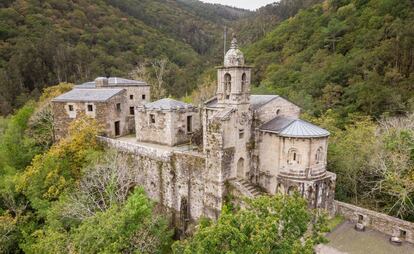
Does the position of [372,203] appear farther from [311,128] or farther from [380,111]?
[380,111]

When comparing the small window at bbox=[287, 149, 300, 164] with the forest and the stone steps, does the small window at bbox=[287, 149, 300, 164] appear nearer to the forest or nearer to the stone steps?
the stone steps

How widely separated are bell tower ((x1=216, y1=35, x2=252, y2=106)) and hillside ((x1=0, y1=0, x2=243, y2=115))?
171 ft

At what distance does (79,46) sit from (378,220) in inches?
2979

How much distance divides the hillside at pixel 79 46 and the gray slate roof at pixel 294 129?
5370 cm

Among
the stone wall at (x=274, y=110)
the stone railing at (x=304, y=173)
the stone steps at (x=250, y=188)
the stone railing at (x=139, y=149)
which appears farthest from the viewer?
the stone railing at (x=139, y=149)

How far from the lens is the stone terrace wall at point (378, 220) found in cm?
2066

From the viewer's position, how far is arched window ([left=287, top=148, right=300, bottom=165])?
21.6m

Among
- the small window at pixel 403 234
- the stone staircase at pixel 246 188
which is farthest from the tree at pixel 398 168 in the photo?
the stone staircase at pixel 246 188

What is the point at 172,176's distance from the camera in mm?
25312

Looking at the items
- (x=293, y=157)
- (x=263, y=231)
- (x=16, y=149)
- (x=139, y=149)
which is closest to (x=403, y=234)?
(x=293, y=157)

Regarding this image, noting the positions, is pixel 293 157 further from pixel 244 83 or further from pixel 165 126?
pixel 165 126

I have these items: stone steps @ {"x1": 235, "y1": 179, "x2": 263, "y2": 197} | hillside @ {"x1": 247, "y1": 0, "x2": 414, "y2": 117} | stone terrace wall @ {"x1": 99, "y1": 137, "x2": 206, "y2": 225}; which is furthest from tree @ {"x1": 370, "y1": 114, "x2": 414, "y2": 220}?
hillside @ {"x1": 247, "y1": 0, "x2": 414, "y2": 117}

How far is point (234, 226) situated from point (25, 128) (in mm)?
35828

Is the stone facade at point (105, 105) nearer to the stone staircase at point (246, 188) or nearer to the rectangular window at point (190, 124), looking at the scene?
the rectangular window at point (190, 124)
